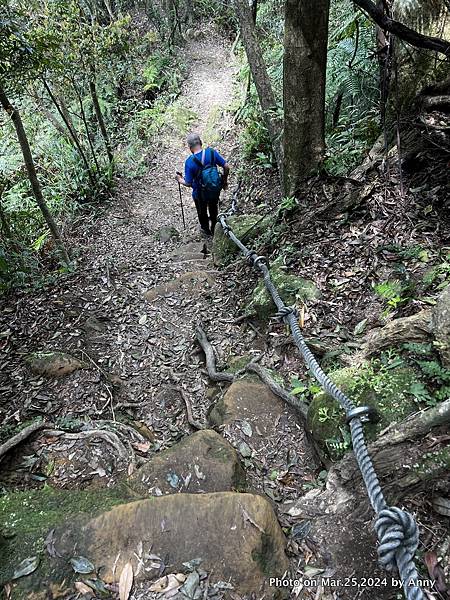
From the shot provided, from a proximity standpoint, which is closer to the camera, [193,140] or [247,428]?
[247,428]

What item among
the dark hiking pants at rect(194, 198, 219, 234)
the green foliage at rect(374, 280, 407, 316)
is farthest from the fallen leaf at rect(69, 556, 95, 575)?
the dark hiking pants at rect(194, 198, 219, 234)

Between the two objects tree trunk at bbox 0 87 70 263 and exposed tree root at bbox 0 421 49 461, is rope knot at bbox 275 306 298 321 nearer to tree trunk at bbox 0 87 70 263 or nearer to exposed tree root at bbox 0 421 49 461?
exposed tree root at bbox 0 421 49 461

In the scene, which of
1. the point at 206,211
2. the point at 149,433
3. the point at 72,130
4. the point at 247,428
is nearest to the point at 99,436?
the point at 149,433

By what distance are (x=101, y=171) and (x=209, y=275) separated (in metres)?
5.81

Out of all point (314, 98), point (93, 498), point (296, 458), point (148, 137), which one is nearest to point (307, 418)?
point (296, 458)

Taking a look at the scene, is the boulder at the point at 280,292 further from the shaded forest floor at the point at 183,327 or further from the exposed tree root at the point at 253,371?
the exposed tree root at the point at 253,371

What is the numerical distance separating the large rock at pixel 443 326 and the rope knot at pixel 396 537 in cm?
103

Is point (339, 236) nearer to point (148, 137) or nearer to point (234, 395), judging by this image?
point (234, 395)

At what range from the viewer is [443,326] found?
2.38 meters

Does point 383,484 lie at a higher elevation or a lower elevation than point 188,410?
higher

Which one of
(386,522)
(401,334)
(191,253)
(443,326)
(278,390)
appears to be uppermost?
(191,253)

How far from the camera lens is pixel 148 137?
503 inches

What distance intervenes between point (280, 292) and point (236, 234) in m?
2.07

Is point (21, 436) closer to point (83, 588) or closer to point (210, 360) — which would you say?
point (83, 588)
